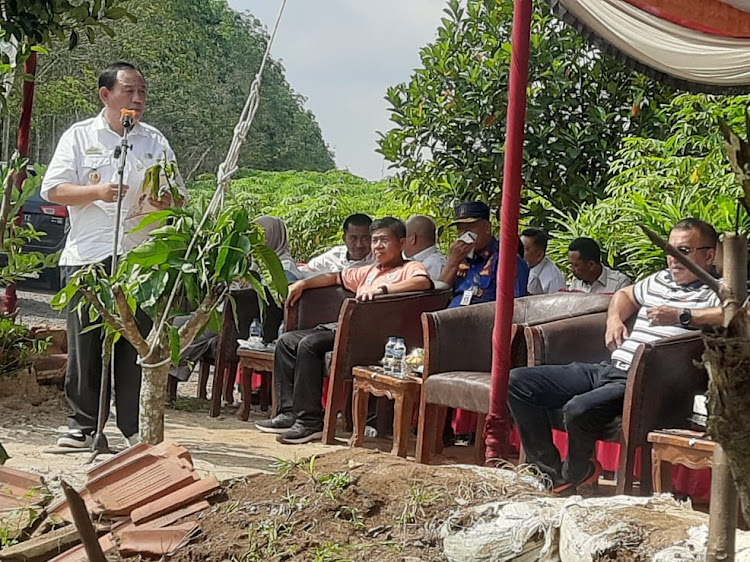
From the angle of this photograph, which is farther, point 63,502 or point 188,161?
point 188,161

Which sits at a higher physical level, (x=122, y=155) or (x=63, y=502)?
(x=122, y=155)

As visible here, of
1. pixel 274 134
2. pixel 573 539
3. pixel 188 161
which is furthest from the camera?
pixel 274 134

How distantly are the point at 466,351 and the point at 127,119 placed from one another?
2163 mm

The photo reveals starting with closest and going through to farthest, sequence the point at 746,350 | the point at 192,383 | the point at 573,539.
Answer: the point at 746,350
the point at 573,539
the point at 192,383

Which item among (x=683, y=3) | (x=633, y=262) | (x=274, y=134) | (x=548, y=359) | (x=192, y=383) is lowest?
(x=192, y=383)

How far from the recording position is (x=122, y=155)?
516cm

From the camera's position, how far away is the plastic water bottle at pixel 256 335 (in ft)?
24.2

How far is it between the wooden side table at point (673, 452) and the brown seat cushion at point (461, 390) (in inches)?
40.1

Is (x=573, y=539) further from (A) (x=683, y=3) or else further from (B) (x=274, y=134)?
(B) (x=274, y=134)

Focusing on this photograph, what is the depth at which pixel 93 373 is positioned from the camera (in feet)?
18.5

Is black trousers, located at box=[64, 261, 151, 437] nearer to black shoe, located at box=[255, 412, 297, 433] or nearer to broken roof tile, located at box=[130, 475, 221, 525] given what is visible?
black shoe, located at box=[255, 412, 297, 433]

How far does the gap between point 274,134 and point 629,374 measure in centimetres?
3770

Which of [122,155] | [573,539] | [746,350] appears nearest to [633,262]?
[122,155]

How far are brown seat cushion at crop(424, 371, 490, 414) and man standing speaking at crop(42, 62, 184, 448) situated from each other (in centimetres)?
153
